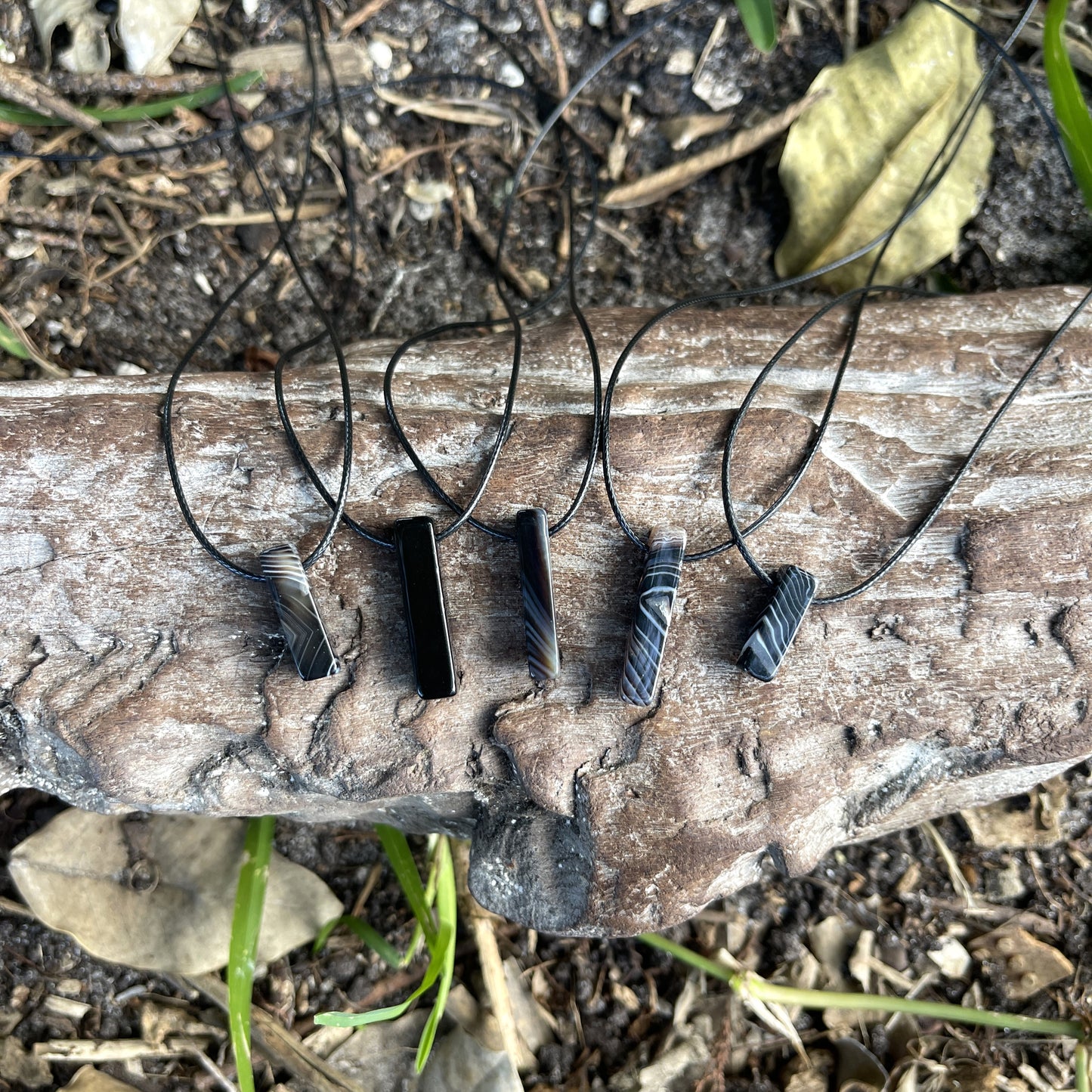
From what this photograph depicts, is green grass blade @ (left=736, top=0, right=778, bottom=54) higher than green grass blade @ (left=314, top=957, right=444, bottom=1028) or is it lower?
higher

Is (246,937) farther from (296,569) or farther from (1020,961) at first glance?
(1020,961)

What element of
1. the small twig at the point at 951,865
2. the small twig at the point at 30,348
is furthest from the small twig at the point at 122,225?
the small twig at the point at 951,865

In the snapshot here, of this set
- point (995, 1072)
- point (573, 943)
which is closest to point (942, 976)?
point (995, 1072)

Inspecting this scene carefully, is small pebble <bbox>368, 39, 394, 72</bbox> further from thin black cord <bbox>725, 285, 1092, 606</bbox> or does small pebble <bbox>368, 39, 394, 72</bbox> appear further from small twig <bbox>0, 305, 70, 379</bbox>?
thin black cord <bbox>725, 285, 1092, 606</bbox>

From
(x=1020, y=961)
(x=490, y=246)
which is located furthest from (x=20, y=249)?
(x=1020, y=961)

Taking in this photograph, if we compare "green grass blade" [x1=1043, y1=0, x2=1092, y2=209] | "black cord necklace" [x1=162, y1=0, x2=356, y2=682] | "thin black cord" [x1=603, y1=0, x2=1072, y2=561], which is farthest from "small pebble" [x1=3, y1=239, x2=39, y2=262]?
"green grass blade" [x1=1043, y1=0, x2=1092, y2=209]

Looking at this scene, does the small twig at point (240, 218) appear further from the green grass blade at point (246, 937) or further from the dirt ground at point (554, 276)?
the green grass blade at point (246, 937)
